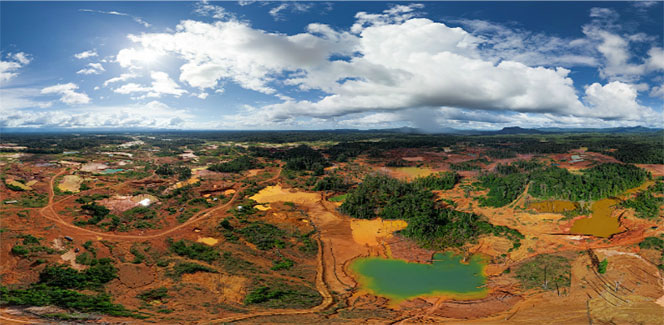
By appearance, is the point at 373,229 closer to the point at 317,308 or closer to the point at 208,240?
the point at 317,308

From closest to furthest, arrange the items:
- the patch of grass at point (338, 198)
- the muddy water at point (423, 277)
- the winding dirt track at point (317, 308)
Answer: the winding dirt track at point (317, 308)
the muddy water at point (423, 277)
the patch of grass at point (338, 198)

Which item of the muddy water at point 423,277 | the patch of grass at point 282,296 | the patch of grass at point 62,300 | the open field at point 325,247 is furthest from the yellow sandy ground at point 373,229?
the patch of grass at point 62,300

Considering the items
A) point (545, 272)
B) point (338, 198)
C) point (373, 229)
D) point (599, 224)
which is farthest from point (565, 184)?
point (338, 198)

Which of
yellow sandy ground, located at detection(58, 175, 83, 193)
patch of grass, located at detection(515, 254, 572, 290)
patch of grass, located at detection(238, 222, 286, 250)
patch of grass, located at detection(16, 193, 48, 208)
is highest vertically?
yellow sandy ground, located at detection(58, 175, 83, 193)

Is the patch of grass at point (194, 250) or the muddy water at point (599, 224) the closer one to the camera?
the patch of grass at point (194, 250)

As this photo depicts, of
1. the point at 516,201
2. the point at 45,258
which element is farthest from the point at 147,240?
the point at 516,201

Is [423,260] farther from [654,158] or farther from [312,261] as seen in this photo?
[654,158]

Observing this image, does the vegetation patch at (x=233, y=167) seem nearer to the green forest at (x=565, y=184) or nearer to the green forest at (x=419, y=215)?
the green forest at (x=419, y=215)

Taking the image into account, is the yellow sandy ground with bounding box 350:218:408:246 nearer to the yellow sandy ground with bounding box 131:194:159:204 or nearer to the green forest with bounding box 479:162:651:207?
the green forest with bounding box 479:162:651:207

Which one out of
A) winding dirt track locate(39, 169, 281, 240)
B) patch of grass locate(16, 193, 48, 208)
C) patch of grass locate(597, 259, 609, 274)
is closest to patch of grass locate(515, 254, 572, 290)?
patch of grass locate(597, 259, 609, 274)
